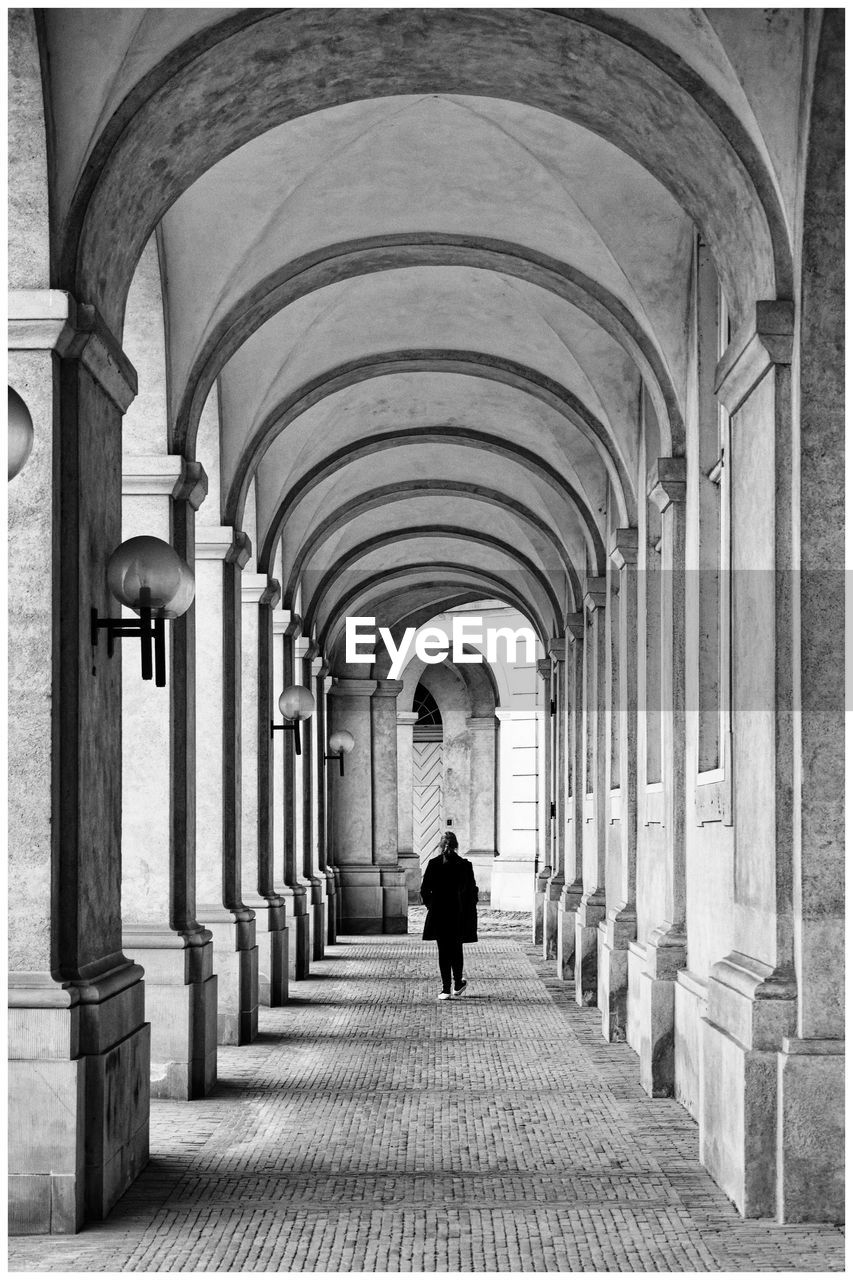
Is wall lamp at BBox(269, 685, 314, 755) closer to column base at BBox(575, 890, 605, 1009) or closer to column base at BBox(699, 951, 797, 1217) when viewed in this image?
column base at BBox(575, 890, 605, 1009)

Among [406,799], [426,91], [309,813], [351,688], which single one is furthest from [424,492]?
[406,799]

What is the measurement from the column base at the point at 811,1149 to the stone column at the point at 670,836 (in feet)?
12.6

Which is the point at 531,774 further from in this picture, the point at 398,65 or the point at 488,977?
the point at 398,65

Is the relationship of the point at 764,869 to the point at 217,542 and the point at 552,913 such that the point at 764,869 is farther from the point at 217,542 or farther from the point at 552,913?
the point at 552,913

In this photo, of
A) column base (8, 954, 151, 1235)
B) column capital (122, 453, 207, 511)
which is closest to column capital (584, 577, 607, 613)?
column capital (122, 453, 207, 511)

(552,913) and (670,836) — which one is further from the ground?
(670,836)

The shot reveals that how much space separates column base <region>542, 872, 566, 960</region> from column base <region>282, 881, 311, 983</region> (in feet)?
11.8

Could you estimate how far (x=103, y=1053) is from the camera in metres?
7.23

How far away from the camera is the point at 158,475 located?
10.5 metres

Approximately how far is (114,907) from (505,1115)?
10.4 feet

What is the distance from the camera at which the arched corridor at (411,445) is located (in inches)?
283

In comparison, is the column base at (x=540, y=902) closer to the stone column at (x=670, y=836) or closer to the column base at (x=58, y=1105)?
the stone column at (x=670, y=836)

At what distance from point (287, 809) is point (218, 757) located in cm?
634

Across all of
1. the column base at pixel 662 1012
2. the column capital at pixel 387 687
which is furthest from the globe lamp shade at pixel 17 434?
the column capital at pixel 387 687
